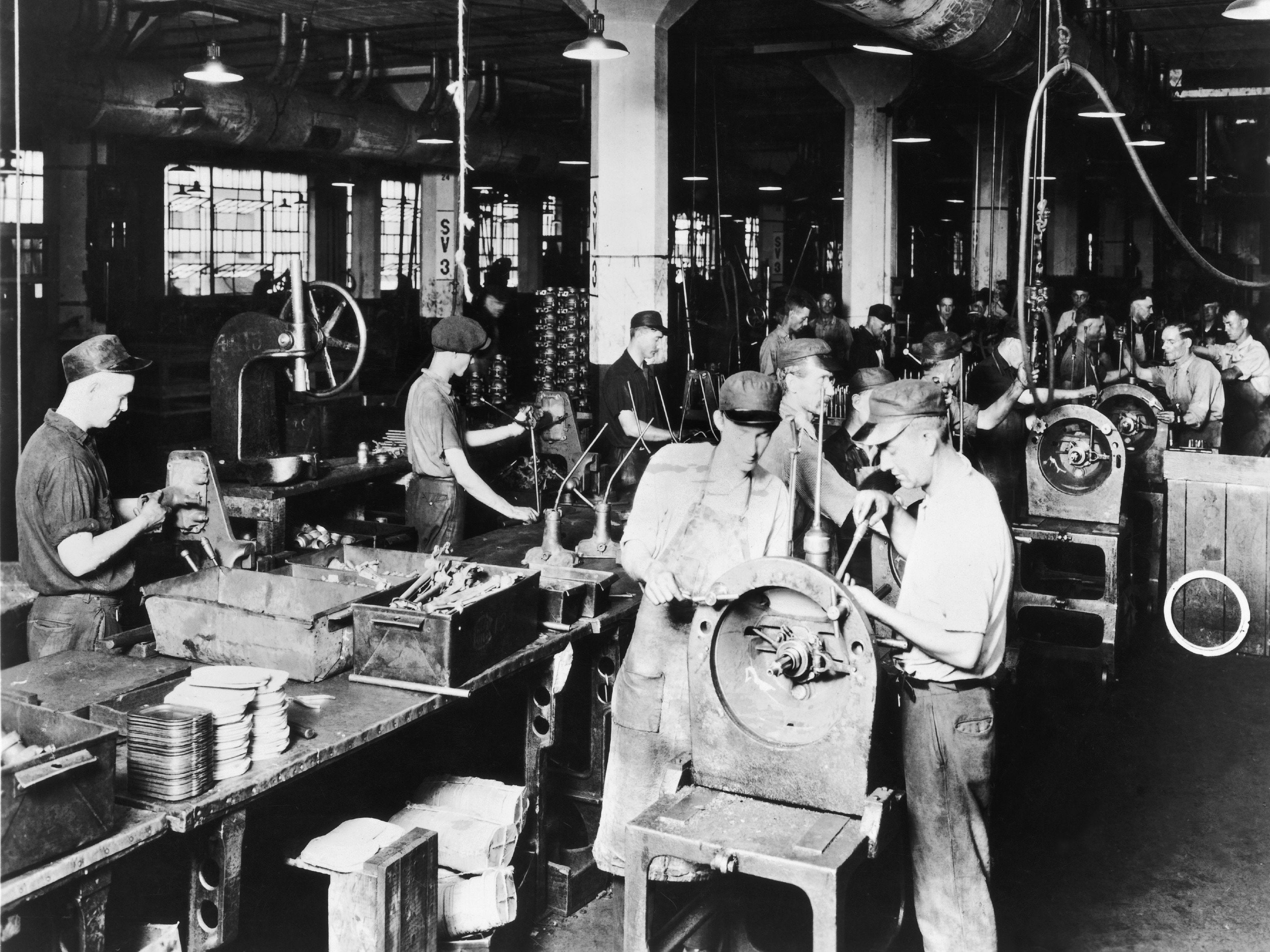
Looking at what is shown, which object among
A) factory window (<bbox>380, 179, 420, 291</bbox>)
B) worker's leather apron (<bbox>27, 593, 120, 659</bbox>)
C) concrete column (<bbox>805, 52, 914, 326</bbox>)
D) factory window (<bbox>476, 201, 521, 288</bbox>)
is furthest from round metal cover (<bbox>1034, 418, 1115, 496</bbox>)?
factory window (<bbox>476, 201, 521, 288</bbox>)

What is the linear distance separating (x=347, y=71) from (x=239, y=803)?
9.22 metres

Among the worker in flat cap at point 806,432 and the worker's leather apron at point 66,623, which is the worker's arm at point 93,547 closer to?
the worker's leather apron at point 66,623

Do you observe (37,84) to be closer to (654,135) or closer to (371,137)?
(371,137)

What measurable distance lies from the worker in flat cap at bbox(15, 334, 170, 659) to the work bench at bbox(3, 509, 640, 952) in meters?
0.55

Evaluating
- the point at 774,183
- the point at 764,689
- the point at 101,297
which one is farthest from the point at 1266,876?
the point at 774,183

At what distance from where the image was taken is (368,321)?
1510cm

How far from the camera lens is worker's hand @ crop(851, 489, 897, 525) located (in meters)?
3.37

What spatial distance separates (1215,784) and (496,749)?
272cm

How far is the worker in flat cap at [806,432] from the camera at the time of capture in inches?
163

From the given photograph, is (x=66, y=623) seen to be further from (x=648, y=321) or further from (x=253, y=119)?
(x=253, y=119)

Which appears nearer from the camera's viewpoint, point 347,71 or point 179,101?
point 179,101

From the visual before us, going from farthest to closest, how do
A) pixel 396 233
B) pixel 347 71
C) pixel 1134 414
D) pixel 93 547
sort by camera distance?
pixel 396 233 → pixel 347 71 → pixel 1134 414 → pixel 93 547

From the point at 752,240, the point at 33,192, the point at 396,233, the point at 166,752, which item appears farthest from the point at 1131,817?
the point at 752,240

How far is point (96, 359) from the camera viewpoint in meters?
3.66
